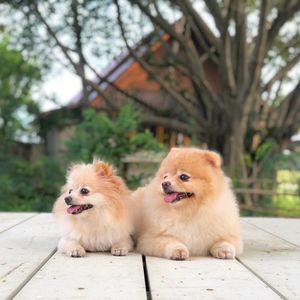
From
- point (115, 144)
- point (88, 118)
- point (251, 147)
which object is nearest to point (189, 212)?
point (115, 144)

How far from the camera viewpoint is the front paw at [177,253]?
9.01ft

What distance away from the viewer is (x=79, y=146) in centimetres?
794

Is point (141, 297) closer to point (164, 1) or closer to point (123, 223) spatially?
point (123, 223)

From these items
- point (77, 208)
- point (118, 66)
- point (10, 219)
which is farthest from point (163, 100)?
point (77, 208)

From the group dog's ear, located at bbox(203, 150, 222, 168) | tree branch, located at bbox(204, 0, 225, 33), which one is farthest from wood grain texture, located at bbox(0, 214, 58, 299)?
tree branch, located at bbox(204, 0, 225, 33)

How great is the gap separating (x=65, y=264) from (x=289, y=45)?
28.2 ft

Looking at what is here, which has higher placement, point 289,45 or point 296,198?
point 289,45

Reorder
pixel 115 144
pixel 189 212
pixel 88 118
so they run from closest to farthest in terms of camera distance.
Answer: pixel 189 212
pixel 115 144
pixel 88 118

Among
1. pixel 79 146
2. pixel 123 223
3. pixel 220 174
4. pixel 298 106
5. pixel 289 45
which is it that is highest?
pixel 289 45

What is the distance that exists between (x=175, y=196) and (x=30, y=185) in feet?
21.7

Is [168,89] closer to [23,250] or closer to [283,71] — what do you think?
[283,71]

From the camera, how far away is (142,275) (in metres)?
2.37

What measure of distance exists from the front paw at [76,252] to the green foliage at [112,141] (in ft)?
15.2

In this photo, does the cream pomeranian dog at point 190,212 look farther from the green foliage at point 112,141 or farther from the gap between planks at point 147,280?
the green foliage at point 112,141
